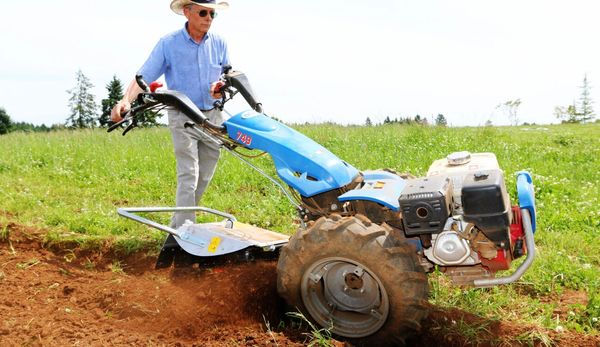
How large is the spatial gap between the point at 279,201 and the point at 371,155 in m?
2.64

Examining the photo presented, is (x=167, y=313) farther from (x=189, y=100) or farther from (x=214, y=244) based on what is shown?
(x=189, y=100)

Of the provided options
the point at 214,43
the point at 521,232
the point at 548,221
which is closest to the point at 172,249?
the point at 214,43

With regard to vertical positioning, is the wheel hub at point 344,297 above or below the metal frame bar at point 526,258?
below

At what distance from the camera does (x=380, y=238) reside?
143 inches

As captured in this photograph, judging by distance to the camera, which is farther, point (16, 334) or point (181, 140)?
point (181, 140)

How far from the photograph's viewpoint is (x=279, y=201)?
730cm

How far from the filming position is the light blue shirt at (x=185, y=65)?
5.62 metres

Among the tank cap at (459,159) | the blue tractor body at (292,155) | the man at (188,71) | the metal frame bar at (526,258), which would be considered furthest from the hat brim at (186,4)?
the metal frame bar at (526,258)

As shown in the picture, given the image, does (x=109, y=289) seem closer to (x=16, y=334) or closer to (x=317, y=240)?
(x=16, y=334)

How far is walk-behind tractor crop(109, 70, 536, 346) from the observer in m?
3.63

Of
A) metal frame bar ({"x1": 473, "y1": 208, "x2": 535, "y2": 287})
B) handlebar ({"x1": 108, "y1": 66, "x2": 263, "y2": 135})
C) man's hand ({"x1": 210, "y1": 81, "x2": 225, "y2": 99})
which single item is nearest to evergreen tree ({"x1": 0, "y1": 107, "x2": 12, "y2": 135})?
man's hand ({"x1": 210, "y1": 81, "x2": 225, "y2": 99})

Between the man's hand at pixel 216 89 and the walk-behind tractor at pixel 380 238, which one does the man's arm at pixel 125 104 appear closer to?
the man's hand at pixel 216 89

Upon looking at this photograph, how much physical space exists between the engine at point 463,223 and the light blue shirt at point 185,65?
2.52m

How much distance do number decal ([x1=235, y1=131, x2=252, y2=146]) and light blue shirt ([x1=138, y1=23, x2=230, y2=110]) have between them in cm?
134
